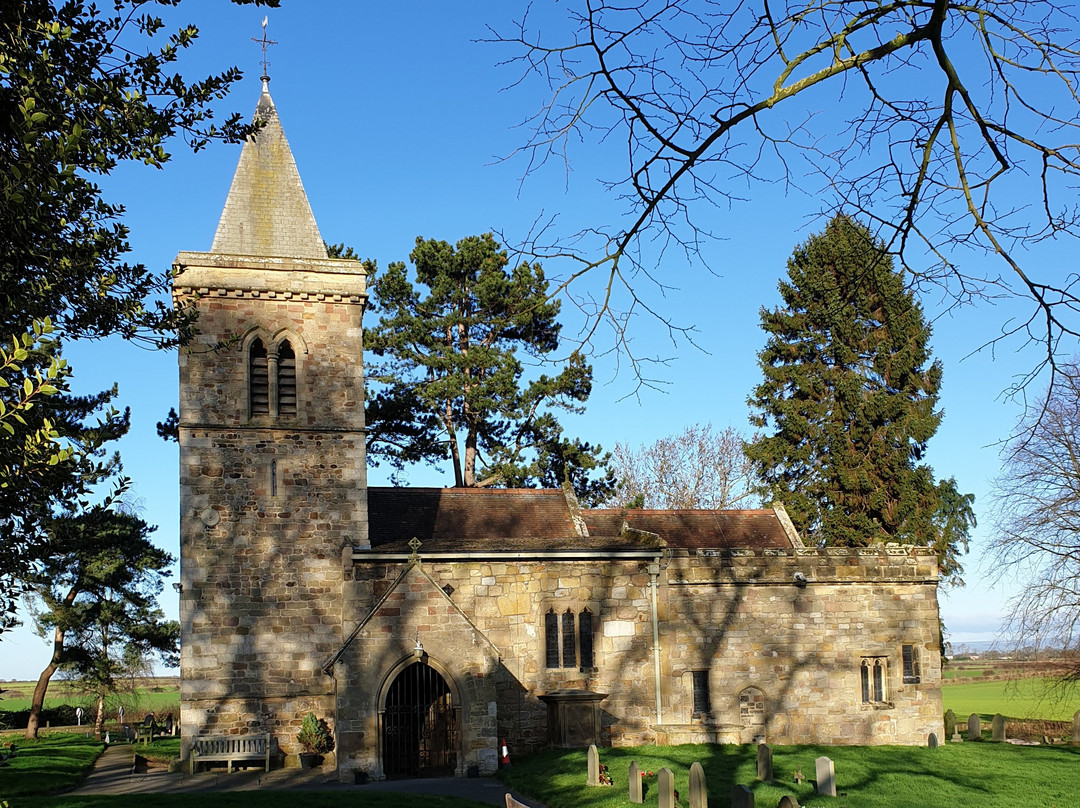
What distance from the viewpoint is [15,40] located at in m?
9.05

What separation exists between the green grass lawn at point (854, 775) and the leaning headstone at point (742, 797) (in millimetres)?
2119

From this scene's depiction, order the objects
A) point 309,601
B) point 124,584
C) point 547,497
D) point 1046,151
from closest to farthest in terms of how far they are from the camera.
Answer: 1. point 1046,151
2. point 309,601
3. point 547,497
4. point 124,584

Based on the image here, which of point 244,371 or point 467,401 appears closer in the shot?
point 244,371

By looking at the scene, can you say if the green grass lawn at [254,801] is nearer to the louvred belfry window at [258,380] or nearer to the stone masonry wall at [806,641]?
the stone masonry wall at [806,641]

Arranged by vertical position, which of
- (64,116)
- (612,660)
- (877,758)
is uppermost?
(64,116)

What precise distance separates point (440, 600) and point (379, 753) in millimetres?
3319

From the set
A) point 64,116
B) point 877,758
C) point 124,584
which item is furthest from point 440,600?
point 124,584

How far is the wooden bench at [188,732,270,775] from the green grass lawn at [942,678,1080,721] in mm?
20047

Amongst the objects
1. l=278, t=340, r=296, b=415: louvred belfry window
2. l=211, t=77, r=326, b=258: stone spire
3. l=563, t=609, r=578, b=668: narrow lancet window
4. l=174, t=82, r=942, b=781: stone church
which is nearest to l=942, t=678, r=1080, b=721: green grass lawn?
l=174, t=82, r=942, b=781: stone church

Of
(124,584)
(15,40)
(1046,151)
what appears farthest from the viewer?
(124,584)

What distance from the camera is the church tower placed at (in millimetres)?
24328

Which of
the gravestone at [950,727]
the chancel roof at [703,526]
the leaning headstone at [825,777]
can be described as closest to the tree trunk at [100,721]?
the chancel roof at [703,526]

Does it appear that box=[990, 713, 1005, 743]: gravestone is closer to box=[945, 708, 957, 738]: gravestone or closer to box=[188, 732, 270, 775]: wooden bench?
box=[945, 708, 957, 738]: gravestone

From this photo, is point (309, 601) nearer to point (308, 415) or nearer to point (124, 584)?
point (308, 415)
